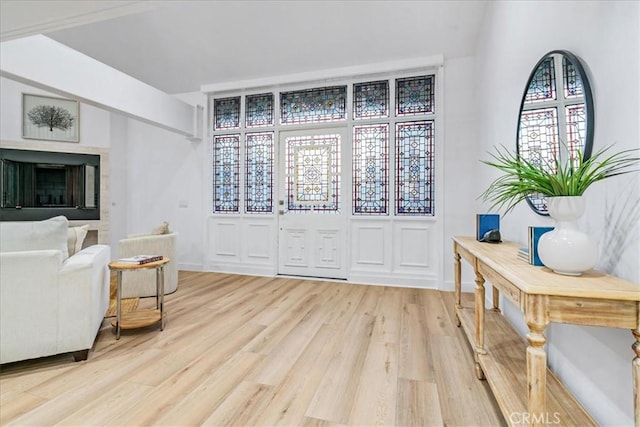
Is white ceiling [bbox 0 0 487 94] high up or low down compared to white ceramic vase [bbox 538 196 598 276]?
up

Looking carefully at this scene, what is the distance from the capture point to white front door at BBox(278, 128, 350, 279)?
4.26 metres

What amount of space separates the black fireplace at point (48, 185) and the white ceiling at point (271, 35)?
1.92 m

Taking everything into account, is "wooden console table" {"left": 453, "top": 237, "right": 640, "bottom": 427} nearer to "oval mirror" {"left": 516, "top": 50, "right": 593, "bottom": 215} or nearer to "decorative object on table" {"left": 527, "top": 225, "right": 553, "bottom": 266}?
"decorative object on table" {"left": 527, "top": 225, "right": 553, "bottom": 266}

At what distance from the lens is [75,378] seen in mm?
1804

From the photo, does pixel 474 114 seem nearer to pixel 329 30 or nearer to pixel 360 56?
pixel 360 56

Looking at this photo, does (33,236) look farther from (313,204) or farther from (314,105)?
(314,105)

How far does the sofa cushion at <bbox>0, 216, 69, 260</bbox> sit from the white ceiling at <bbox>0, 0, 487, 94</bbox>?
1789 millimetres

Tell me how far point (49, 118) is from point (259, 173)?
11.9 ft

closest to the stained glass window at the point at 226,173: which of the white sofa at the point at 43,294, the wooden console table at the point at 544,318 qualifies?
the white sofa at the point at 43,294

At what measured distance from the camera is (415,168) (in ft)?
13.0

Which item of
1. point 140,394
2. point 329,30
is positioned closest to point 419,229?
point 329,30

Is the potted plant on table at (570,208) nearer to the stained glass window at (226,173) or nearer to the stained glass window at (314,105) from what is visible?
the stained glass window at (314,105)

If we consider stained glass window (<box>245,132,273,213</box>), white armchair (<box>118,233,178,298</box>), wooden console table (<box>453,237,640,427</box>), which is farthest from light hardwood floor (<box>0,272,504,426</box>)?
stained glass window (<box>245,132,273,213</box>)

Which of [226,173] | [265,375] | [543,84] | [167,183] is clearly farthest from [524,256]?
[167,183]
